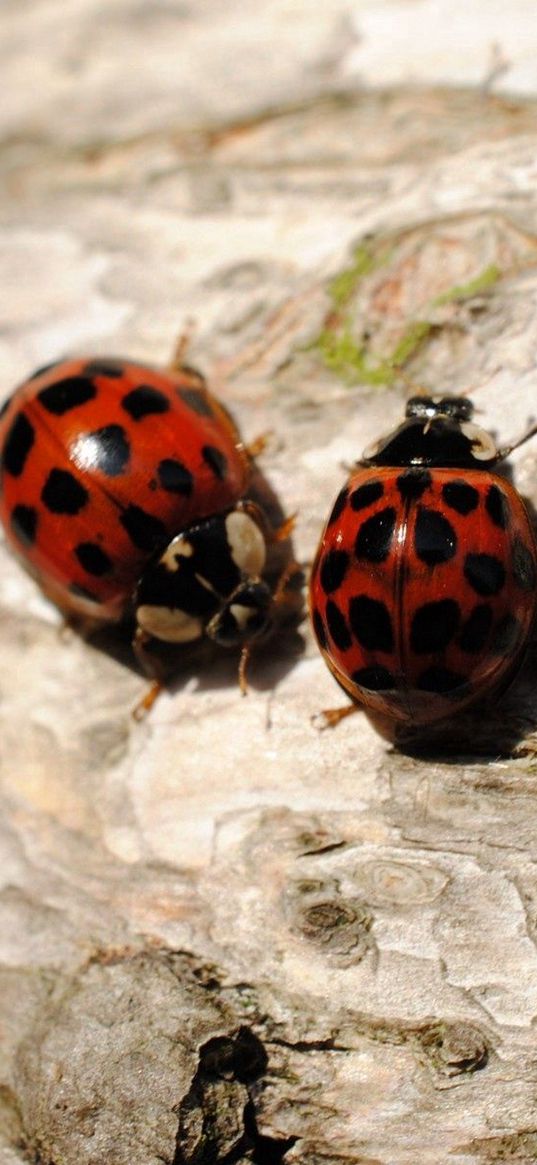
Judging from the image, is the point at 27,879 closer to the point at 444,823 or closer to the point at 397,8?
the point at 444,823

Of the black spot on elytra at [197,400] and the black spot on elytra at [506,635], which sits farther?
the black spot on elytra at [197,400]

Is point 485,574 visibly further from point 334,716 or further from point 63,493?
point 63,493

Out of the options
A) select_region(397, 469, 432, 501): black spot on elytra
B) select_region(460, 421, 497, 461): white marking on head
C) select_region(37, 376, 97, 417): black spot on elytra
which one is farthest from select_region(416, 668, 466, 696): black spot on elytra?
select_region(37, 376, 97, 417): black spot on elytra

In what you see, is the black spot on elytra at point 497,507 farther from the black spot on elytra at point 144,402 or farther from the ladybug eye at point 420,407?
the black spot on elytra at point 144,402

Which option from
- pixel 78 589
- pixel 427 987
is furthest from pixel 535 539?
pixel 78 589

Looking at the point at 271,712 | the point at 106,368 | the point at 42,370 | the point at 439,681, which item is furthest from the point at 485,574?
the point at 42,370

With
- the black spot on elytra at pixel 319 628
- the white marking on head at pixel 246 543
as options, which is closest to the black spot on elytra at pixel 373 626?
the black spot on elytra at pixel 319 628

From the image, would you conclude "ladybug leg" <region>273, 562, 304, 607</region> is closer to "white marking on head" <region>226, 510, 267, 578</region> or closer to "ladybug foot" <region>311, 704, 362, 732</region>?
"white marking on head" <region>226, 510, 267, 578</region>
